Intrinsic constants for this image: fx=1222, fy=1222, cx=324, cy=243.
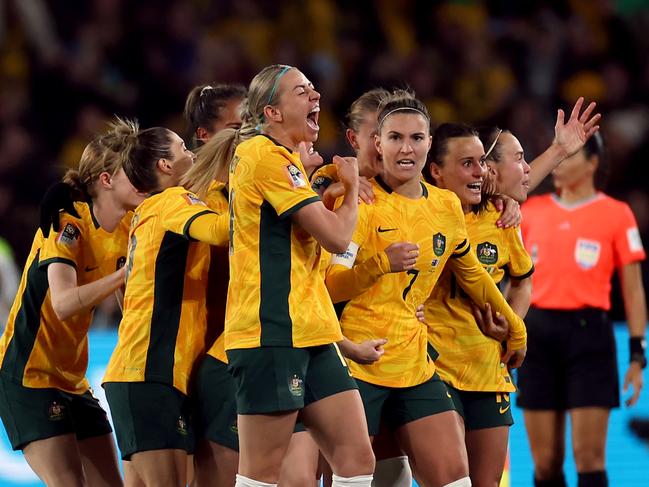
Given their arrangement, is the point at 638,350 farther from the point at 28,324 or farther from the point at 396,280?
the point at 28,324

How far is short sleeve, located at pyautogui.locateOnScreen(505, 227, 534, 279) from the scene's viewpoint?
17.6 feet

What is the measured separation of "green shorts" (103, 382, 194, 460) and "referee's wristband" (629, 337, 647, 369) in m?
3.08

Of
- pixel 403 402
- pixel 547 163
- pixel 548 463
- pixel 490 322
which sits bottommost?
pixel 548 463

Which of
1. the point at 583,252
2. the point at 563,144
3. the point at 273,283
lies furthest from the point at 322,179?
the point at 583,252

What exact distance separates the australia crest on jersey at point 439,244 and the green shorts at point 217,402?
38.5 inches

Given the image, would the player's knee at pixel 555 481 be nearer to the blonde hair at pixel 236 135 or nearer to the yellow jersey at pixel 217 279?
the yellow jersey at pixel 217 279

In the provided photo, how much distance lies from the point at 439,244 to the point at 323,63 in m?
7.15

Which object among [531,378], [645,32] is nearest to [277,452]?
[531,378]

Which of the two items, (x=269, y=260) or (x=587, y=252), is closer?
(x=269, y=260)

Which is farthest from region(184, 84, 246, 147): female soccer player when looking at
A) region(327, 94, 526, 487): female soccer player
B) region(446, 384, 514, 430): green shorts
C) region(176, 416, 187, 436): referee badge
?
region(446, 384, 514, 430): green shorts

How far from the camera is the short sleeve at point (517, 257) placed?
17.6 ft

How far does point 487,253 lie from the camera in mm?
5340

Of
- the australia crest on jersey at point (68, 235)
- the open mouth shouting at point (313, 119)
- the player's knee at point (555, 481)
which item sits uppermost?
the open mouth shouting at point (313, 119)

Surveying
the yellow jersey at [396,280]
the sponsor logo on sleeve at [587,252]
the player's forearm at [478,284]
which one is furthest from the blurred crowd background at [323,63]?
the yellow jersey at [396,280]
